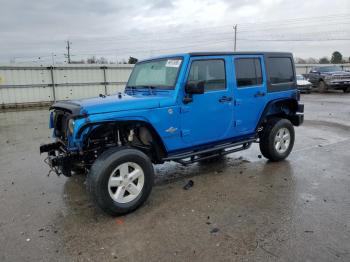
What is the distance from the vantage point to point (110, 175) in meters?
3.97

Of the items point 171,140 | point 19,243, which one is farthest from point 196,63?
point 19,243

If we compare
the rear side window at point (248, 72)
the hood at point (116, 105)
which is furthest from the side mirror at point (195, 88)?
the rear side window at point (248, 72)

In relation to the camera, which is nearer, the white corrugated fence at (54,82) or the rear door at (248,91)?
the rear door at (248,91)

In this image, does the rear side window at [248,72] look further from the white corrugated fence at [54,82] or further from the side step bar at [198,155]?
the white corrugated fence at [54,82]

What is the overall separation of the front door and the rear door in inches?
8.1

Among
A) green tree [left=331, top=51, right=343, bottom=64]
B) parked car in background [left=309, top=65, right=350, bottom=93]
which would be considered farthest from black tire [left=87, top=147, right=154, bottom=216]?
green tree [left=331, top=51, right=343, bottom=64]

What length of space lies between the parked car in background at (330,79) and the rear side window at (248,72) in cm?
2001

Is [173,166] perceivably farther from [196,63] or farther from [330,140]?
[330,140]

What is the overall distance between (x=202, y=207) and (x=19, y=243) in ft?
7.22

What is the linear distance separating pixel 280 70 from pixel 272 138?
1.31 m

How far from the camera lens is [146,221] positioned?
13.0 ft

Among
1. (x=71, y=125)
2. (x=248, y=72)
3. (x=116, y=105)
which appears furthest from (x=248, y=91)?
(x=71, y=125)

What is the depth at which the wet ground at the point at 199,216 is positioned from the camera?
3287 mm

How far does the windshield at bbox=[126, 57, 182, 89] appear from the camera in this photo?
15.9 ft
